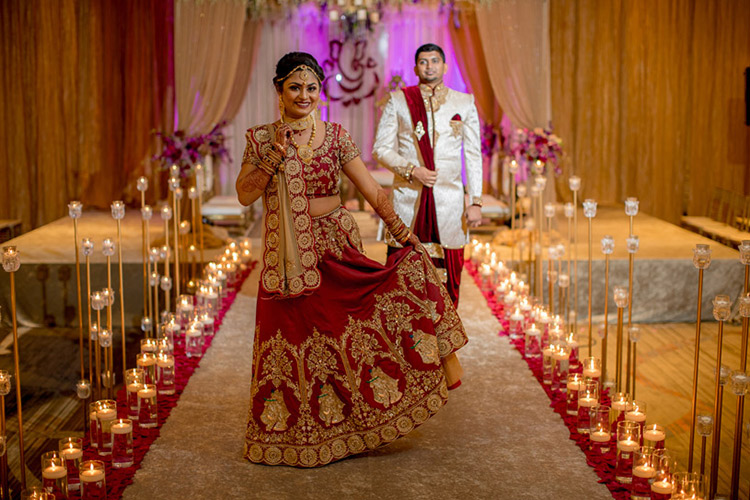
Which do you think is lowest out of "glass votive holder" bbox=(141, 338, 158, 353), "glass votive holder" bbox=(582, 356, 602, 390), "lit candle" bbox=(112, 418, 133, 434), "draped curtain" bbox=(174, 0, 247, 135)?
"lit candle" bbox=(112, 418, 133, 434)

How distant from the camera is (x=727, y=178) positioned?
9469mm

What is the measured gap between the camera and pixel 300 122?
3463 mm

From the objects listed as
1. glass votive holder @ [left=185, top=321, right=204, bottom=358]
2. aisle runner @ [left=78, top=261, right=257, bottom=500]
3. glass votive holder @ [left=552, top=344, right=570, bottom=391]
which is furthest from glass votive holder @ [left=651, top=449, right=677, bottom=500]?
glass votive holder @ [left=185, top=321, right=204, bottom=358]

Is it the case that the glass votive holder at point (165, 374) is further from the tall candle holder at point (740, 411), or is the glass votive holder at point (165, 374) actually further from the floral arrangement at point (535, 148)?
the floral arrangement at point (535, 148)

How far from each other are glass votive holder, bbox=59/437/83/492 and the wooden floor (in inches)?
91.7

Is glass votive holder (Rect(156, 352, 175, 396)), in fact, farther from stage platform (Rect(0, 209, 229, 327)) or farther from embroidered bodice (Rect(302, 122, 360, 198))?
stage platform (Rect(0, 209, 229, 327))

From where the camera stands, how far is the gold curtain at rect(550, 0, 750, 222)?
9.34 m

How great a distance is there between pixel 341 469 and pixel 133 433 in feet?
2.95

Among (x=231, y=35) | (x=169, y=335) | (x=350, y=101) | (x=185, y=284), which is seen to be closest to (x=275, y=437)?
(x=169, y=335)

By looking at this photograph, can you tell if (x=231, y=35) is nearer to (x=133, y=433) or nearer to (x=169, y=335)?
(x=169, y=335)

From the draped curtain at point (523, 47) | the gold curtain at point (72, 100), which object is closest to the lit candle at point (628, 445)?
the draped curtain at point (523, 47)

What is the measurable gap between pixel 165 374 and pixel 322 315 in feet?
3.88

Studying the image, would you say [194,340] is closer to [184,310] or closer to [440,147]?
[184,310]

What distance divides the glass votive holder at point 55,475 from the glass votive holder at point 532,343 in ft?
7.89
